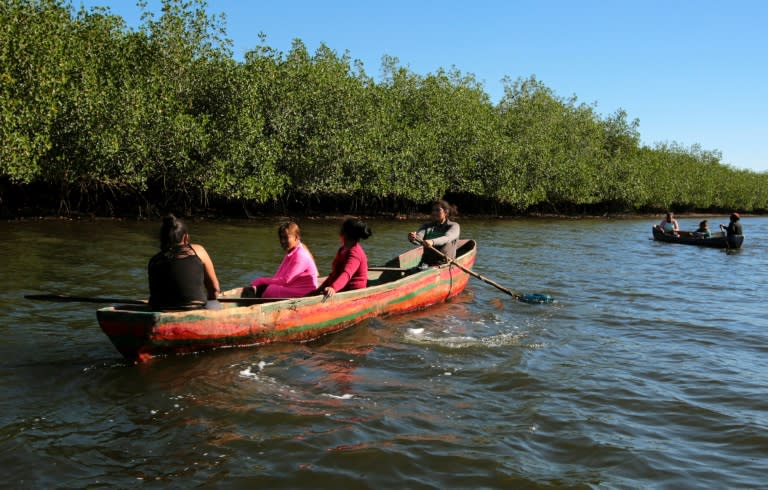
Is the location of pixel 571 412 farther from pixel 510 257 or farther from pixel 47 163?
pixel 47 163

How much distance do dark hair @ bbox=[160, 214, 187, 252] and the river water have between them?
1.27 m

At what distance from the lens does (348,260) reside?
8125mm

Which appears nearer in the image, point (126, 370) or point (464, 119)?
point (126, 370)

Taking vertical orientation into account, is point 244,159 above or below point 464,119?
below

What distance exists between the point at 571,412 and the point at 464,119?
38.7 metres

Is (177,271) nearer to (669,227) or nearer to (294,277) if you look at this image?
(294,277)

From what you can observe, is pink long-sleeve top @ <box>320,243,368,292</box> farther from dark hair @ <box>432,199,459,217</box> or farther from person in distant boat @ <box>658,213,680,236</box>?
person in distant boat @ <box>658,213,680,236</box>

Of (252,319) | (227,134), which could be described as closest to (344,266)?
(252,319)

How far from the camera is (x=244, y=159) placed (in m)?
26.3

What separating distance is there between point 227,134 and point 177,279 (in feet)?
69.8

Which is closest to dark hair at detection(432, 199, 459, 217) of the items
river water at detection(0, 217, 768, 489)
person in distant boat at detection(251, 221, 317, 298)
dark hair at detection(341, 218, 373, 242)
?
river water at detection(0, 217, 768, 489)

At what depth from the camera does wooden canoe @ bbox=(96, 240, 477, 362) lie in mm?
6176

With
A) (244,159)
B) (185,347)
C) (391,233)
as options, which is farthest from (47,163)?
(185,347)

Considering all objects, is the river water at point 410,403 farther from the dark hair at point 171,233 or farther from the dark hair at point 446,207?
the dark hair at point 446,207
